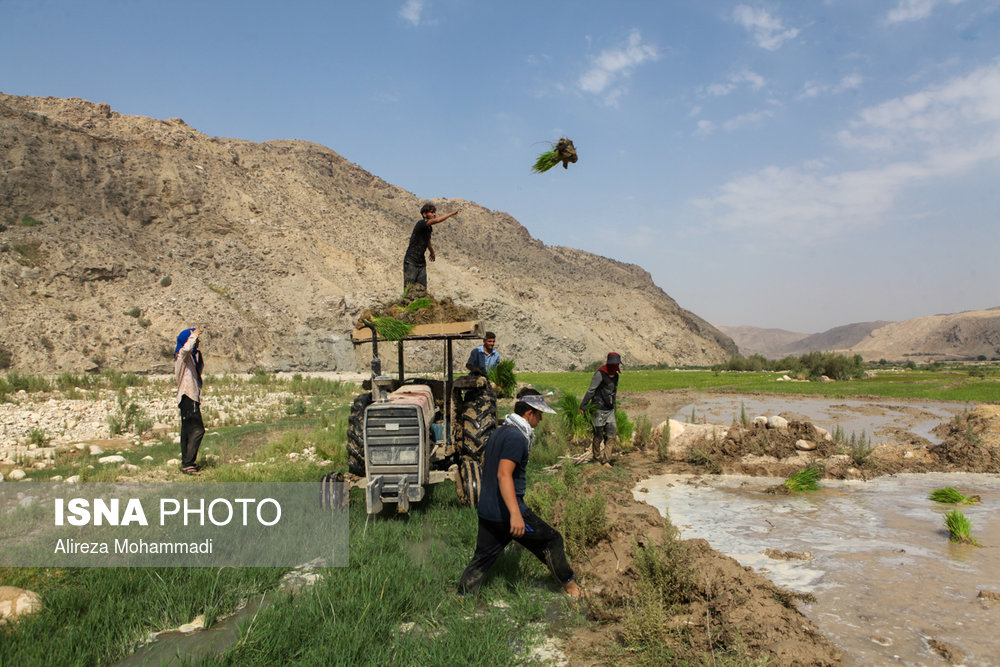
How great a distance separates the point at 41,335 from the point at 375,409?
1481 inches

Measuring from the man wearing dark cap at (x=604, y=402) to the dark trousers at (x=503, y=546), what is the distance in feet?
18.8

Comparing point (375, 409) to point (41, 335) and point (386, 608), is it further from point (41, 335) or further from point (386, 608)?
point (41, 335)

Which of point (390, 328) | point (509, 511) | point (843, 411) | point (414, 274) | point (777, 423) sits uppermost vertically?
point (414, 274)

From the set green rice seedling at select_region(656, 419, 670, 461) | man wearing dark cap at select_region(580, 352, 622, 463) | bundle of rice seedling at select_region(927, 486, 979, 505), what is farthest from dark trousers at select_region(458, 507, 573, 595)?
green rice seedling at select_region(656, 419, 670, 461)

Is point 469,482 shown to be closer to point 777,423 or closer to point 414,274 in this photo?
point 414,274

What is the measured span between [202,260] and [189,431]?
4246 centimetres

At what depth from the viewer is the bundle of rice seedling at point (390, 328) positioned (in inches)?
284

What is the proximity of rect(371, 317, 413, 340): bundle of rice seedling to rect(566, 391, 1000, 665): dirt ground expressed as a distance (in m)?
3.34

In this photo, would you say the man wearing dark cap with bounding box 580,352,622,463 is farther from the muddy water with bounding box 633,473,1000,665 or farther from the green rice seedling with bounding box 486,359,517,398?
the green rice seedling with bounding box 486,359,517,398

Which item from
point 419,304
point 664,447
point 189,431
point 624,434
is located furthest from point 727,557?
point 189,431

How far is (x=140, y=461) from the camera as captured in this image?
10.2 metres

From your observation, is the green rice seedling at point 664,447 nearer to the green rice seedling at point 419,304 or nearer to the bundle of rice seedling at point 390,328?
the green rice seedling at point 419,304

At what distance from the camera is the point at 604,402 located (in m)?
10.6

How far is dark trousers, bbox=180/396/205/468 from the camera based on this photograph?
363 inches
